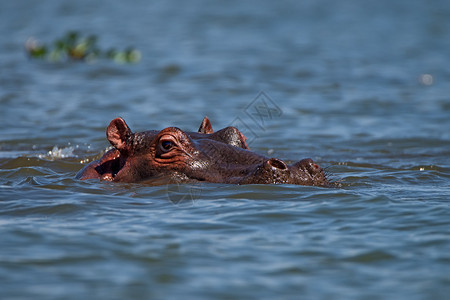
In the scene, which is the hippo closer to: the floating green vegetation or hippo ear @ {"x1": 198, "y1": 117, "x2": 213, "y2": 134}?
hippo ear @ {"x1": 198, "y1": 117, "x2": 213, "y2": 134}

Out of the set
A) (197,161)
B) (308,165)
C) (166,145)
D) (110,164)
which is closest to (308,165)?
(308,165)

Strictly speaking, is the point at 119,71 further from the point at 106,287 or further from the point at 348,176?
the point at 106,287

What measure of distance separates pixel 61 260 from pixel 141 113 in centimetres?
1111

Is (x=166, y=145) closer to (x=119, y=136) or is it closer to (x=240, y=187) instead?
(x=119, y=136)

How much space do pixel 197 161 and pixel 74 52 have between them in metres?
17.5

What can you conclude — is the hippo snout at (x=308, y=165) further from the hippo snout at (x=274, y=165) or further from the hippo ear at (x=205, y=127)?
the hippo ear at (x=205, y=127)

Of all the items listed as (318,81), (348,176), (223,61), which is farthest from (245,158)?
(223,61)

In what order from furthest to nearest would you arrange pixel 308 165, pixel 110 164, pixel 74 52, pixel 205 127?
pixel 74 52 → pixel 205 127 → pixel 110 164 → pixel 308 165

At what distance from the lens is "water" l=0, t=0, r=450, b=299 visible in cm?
597

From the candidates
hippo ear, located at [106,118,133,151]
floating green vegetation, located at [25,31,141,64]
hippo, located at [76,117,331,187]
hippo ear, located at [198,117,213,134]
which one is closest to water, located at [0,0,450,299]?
hippo, located at [76,117,331,187]

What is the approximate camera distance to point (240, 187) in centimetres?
827

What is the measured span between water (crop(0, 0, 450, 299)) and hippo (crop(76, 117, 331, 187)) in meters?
0.15

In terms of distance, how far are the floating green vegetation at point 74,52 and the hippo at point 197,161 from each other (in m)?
15.5

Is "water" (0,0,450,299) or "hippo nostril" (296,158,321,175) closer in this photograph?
"water" (0,0,450,299)
